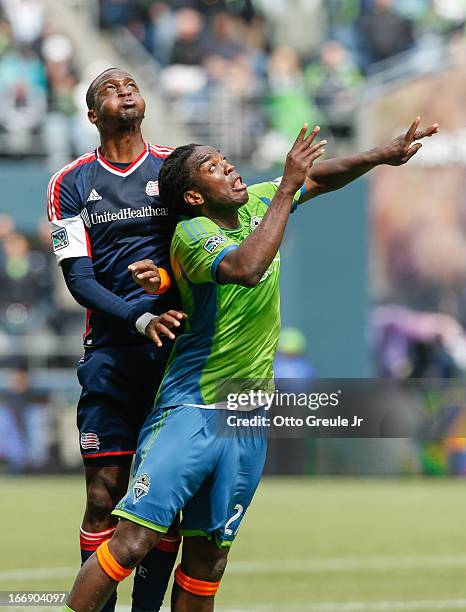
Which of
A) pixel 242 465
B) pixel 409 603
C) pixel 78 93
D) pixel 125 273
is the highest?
pixel 78 93

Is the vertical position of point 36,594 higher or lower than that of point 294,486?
higher

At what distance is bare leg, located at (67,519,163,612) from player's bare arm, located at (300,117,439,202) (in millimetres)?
1818

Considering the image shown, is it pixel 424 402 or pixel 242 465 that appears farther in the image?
pixel 424 402

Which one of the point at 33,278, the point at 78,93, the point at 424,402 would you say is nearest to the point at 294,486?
the point at 424,402

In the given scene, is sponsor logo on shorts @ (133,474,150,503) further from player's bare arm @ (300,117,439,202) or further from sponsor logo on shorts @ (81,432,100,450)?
player's bare arm @ (300,117,439,202)

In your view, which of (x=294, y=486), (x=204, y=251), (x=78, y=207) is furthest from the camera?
(x=294, y=486)

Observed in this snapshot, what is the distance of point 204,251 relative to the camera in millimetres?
5734

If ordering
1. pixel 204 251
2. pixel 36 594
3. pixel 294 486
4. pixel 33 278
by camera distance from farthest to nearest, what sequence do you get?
pixel 33 278
pixel 294 486
pixel 36 594
pixel 204 251

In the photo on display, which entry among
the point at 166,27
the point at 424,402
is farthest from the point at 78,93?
the point at 424,402

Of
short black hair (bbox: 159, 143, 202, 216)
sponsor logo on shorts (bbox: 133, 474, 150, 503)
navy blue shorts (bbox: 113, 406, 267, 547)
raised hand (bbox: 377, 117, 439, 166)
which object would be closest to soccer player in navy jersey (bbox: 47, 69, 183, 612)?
short black hair (bbox: 159, 143, 202, 216)

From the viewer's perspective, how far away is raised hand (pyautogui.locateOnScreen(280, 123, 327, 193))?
562cm

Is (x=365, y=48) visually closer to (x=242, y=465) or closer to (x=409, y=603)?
(x=409, y=603)

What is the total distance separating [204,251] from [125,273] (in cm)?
84

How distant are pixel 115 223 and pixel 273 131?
42.5ft
